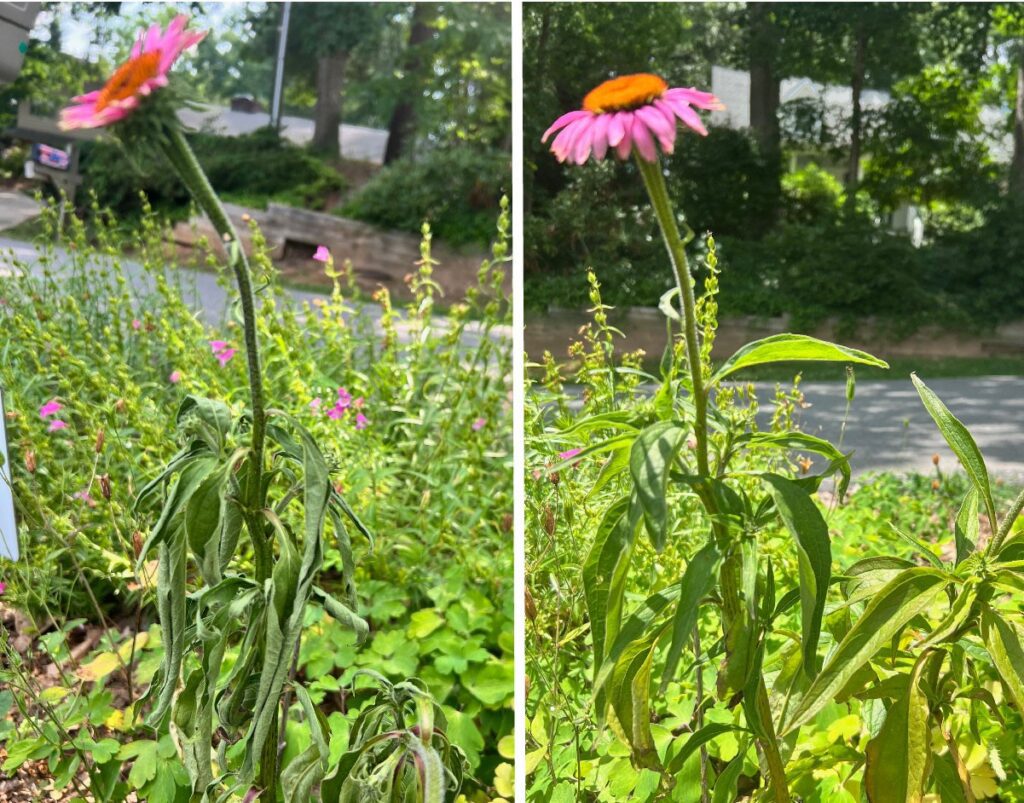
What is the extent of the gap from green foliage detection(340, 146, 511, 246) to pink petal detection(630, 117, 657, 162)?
1161 mm

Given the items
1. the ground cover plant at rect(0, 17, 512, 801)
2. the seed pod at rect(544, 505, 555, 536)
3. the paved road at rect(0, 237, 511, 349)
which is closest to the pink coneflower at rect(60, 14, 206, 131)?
the ground cover plant at rect(0, 17, 512, 801)

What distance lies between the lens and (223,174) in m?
Answer: 1.76

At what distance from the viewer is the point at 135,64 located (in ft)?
2.74

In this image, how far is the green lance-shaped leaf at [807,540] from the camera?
85cm

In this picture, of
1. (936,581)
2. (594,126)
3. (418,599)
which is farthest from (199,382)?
(936,581)

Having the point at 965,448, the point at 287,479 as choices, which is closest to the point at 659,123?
the point at 965,448

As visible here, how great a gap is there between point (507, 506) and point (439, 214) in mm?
Answer: 621

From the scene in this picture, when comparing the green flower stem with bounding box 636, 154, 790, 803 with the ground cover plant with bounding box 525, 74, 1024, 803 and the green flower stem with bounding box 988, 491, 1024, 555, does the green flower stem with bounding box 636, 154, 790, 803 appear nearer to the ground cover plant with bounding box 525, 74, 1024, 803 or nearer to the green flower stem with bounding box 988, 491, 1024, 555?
the ground cover plant with bounding box 525, 74, 1024, 803

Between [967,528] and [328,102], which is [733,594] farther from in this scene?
[328,102]

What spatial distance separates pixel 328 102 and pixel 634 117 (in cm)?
113

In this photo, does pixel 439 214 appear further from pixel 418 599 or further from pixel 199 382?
pixel 418 599

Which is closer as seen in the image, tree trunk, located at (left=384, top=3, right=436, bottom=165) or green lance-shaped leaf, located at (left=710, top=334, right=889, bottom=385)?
green lance-shaped leaf, located at (left=710, top=334, right=889, bottom=385)

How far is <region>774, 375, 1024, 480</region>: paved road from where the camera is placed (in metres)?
1.34

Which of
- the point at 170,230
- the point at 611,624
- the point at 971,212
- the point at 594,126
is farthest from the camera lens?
the point at 170,230
